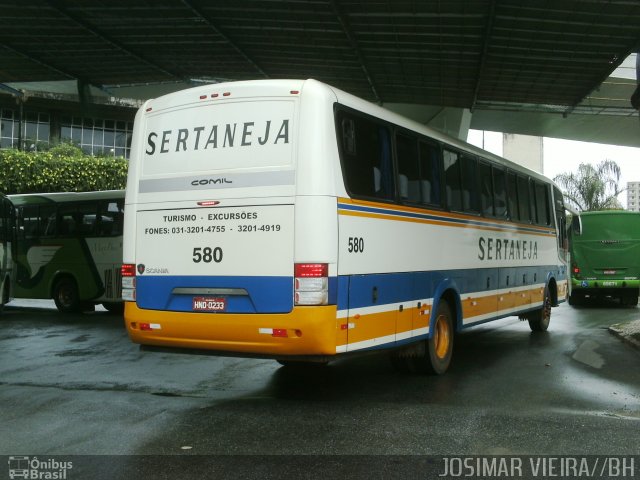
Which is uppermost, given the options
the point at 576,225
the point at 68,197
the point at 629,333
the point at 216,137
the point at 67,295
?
the point at 68,197

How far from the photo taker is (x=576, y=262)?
70.4 feet

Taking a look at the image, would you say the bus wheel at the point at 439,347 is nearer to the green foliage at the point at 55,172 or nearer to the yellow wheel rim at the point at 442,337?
the yellow wheel rim at the point at 442,337

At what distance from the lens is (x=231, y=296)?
6605mm

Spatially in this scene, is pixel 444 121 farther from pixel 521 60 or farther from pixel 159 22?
pixel 159 22

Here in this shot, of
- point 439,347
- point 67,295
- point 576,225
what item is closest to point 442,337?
point 439,347

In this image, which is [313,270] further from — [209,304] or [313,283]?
[209,304]

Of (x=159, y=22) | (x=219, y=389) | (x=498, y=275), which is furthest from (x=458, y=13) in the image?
(x=219, y=389)

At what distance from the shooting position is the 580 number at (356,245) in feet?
21.6

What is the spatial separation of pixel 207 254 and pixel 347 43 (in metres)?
6.16

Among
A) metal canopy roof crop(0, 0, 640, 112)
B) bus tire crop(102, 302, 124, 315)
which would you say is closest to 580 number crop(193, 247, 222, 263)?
metal canopy roof crop(0, 0, 640, 112)

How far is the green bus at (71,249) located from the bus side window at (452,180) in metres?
10.2

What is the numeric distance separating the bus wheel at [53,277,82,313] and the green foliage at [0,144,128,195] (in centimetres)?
1954

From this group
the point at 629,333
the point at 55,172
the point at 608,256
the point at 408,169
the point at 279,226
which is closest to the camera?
the point at 279,226

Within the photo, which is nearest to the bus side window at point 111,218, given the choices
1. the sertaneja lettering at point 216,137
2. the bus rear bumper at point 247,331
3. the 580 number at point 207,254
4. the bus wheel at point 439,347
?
the sertaneja lettering at point 216,137
